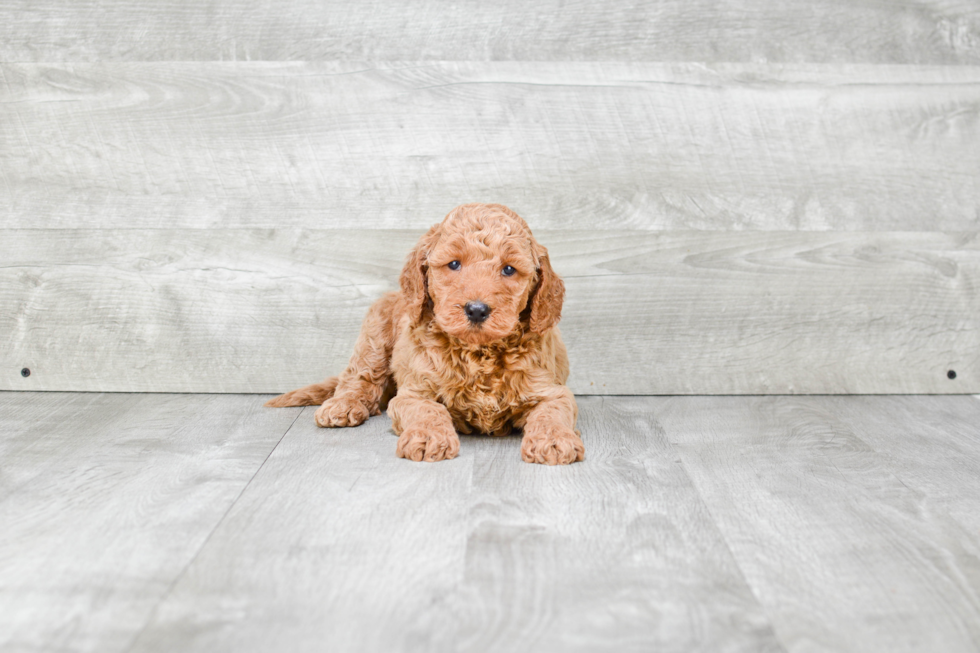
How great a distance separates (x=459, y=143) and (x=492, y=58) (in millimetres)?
334

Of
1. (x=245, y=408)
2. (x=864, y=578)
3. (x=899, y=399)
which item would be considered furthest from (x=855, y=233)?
(x=245, y=408)

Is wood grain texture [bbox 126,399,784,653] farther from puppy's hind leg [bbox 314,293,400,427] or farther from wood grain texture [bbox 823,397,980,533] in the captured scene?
wood grain texture [bbox 823,397,980,533]

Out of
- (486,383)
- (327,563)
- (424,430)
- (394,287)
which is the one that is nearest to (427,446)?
(424,430)

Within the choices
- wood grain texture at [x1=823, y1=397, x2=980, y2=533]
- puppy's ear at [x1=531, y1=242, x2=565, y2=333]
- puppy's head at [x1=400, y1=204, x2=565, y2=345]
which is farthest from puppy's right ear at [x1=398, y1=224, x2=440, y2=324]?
wood grain texture at [x1=823, y1=397, x2=980, y2=533]

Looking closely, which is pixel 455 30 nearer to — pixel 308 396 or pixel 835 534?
pixel 308 396

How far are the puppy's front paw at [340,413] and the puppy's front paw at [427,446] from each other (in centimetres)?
41

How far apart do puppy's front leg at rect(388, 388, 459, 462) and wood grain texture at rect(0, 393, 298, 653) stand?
15.3 inches

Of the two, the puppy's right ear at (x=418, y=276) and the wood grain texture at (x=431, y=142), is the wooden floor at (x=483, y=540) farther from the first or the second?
the wood grain texture at (x=431, y=142)

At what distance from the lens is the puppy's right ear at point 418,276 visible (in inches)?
92.0

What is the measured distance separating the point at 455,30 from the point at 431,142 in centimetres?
42

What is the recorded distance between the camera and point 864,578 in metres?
1.55

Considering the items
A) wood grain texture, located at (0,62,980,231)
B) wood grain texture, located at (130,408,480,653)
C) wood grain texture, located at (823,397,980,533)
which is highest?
wood grain texture, located at (0,62,980,231)

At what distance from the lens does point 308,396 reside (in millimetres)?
2863

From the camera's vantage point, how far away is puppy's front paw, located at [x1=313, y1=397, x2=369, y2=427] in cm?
257
